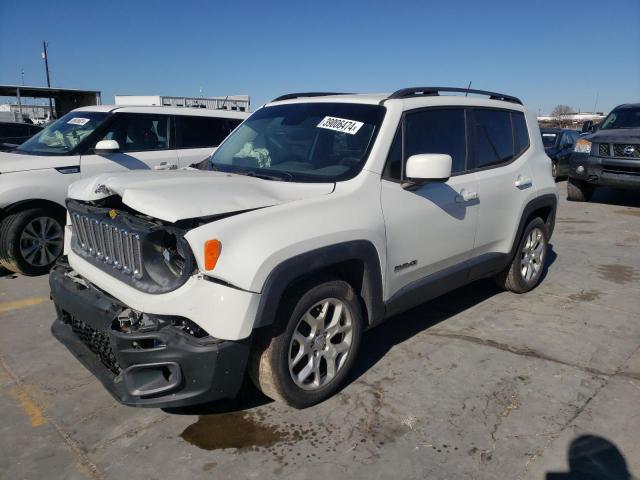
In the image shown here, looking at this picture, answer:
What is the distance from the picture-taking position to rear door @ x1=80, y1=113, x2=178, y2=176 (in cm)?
609

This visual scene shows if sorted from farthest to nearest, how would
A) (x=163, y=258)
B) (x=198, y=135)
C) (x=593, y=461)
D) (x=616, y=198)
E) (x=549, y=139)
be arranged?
(x=549, y=139) → (x=616, y=198) → (x=198, y=135) → (x=163, y=258) → (x=593, y=461)

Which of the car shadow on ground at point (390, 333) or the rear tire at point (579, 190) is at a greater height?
the rear tire at point (579, 190)

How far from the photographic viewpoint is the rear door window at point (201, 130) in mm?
6812

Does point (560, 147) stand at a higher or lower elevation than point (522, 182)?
lower

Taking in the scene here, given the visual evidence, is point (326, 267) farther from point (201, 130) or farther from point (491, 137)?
point (201, 130)

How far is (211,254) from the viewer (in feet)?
8.20

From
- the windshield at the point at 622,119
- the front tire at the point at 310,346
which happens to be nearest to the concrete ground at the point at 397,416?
the front tire at the point at 310,346

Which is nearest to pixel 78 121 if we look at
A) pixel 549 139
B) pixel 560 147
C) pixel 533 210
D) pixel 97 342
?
pixel 97 342

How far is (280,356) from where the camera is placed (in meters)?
2.79

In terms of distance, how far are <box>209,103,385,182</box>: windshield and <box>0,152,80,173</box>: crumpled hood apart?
8.55ft

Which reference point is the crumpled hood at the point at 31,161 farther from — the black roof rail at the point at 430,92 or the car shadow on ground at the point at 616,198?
the car shadow on ground at the point at 616,198

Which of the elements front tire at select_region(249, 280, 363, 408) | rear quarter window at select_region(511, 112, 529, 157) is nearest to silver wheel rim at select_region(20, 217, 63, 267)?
front tire at select_region(249, 280, 363, 408)

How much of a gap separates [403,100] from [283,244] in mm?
1557

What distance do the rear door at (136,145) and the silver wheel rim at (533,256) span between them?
4.07 meters
